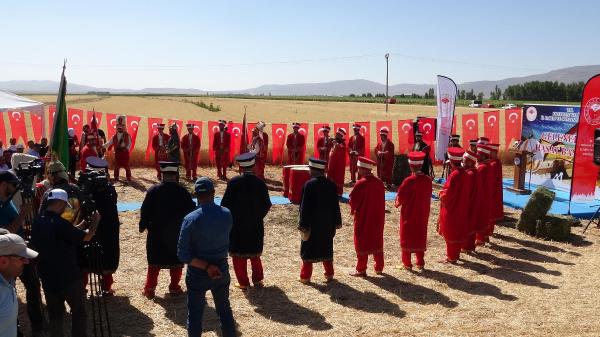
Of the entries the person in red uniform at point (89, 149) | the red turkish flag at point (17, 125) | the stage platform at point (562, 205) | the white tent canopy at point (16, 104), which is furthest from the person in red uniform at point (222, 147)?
the stage platform at point (562, 205)

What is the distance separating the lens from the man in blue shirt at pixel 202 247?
4738mm

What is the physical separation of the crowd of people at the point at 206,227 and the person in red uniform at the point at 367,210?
0.04 feet

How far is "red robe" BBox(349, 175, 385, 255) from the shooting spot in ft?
24.5

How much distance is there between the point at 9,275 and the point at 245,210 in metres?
3.62

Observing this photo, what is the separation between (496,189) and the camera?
10203 millimetres

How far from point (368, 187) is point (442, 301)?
1727 mm

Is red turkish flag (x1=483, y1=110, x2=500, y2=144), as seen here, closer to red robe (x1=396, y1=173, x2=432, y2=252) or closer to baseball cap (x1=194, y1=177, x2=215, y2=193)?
red robe (x1=396, y1=173, x2=432, y2=252)

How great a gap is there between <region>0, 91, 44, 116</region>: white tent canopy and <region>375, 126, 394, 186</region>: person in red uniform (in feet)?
27.2

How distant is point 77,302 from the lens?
4.84 m

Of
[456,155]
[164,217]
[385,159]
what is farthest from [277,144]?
[164,217]

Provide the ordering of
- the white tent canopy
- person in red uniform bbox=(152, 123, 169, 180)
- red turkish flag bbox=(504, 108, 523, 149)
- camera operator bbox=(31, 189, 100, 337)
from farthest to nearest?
red turkish flag bbox=(504, 108, 523, 149) → person in red uniform bbox=(152, 123, 169, 180) → the white tent canopy → camera operator bbox=(31, 189, 100, 337)

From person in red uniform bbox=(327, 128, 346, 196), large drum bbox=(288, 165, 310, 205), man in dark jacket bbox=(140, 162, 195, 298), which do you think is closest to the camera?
man in dark jacket bbox=(140, 162, 195, 298)

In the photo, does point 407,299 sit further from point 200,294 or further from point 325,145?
point 325,145

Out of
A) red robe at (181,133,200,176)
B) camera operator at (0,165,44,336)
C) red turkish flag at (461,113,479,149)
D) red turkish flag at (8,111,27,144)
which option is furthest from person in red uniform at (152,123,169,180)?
red turkish flag at (461,113,479,149)
